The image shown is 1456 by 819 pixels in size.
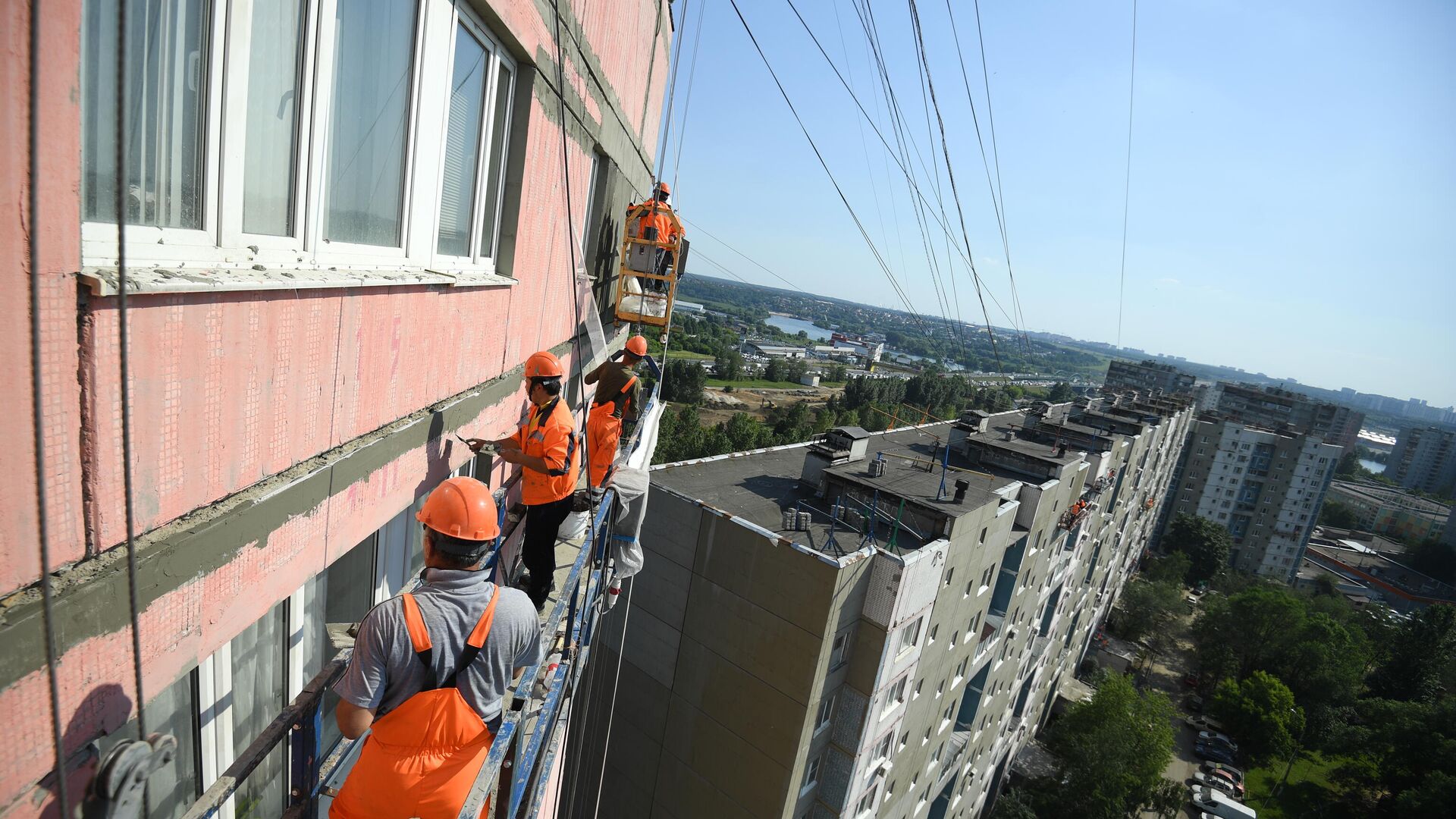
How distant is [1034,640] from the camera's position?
29.2m

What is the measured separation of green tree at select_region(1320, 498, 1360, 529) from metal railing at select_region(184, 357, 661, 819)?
15388 centimetres

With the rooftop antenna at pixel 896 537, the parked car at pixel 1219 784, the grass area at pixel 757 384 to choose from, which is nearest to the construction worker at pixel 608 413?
the rooftop antenna at pixel 896 537

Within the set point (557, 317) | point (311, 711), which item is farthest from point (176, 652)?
point (557, 317)

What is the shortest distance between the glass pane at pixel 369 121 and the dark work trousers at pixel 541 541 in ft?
7.89

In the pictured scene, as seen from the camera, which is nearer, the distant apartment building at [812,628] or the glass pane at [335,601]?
the glass pane at [335,601]

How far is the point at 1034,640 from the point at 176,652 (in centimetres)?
3196

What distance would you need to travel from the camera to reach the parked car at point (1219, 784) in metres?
39.4

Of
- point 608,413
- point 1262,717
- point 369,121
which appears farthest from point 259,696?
point 1262,717

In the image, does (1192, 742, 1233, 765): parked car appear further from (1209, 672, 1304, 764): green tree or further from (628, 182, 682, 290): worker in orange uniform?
(628, 182, 682, 290): worker in orange uniform

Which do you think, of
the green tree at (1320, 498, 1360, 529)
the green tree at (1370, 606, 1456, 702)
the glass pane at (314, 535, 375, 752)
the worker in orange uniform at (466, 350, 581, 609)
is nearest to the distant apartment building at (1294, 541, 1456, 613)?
the green tree at (1320, 498, 1360, 529)

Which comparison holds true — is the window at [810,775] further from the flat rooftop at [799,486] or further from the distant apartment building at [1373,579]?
the distant apartment building at [1373,579]

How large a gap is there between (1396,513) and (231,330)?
174193mm

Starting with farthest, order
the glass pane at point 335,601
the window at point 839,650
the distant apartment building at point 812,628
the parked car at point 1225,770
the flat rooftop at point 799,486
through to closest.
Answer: the parked car at point 1225,770, the flat rooftop at point 799,486, the distant apartment building at point 812,628, the window at point 839,650, the glass pane at point 335,601

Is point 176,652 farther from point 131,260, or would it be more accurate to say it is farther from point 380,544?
point 380,544
